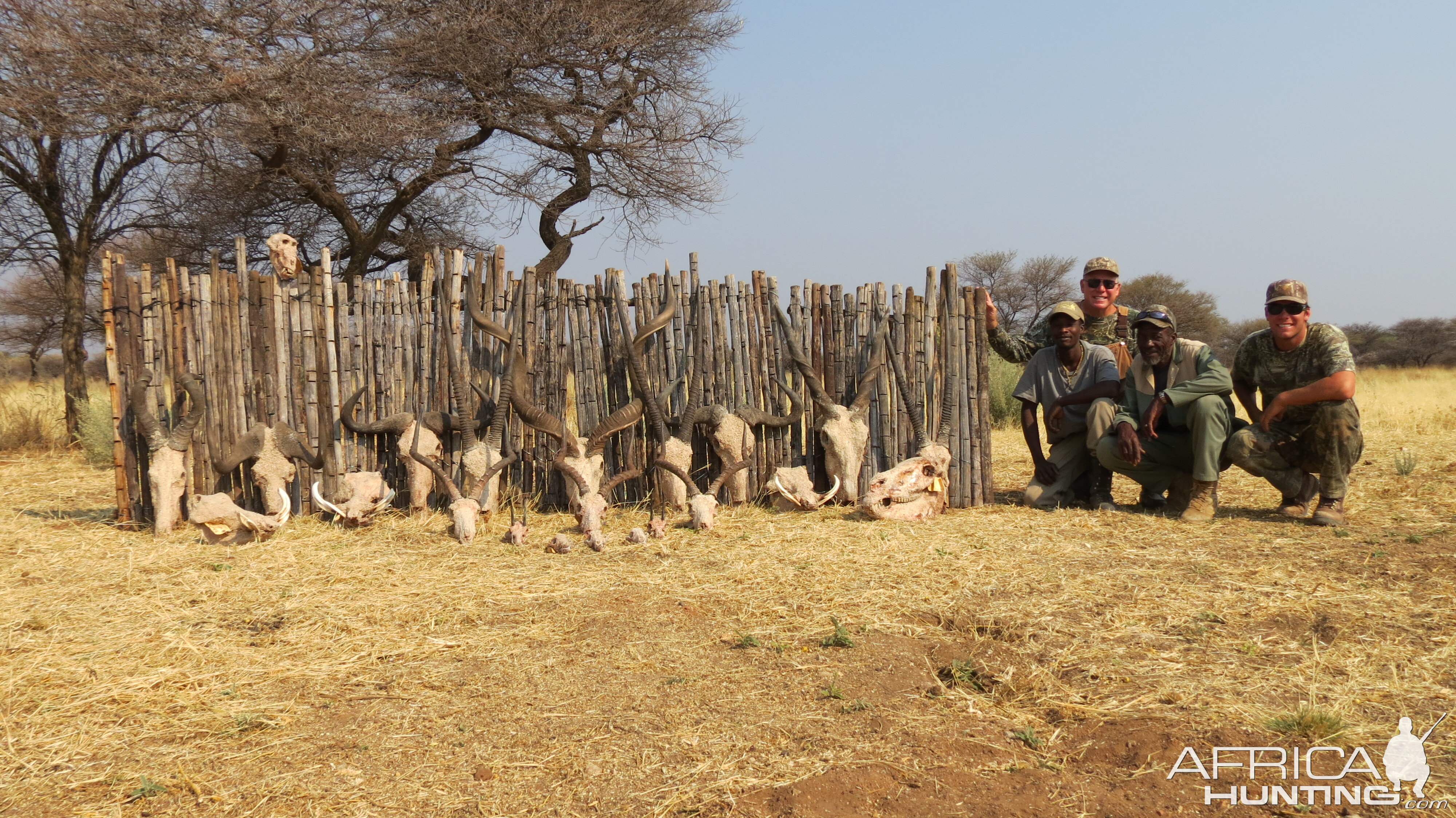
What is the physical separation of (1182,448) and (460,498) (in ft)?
15.3

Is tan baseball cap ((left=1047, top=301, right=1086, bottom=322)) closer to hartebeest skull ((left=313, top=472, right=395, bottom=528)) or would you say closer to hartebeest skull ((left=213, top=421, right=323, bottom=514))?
hartebeest skull ((left=313, top=472, right=395, bottom=528))

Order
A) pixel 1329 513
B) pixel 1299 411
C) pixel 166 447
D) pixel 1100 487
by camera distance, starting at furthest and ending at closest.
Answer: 1. pixel 1100 487
2. pixel 166 447
3. pixel 1299 411
4. pixel 1329 513

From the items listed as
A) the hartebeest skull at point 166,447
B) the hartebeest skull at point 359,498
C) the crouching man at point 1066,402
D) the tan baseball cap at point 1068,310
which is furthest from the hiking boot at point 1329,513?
the hartebeest skull at point 166,447

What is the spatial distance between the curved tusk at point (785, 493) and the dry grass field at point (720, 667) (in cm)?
49

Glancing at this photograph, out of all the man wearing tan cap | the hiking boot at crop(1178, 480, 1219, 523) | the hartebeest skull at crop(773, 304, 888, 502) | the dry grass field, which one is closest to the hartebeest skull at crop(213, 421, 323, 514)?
A: the dry grass field

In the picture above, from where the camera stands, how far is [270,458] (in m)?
6.19

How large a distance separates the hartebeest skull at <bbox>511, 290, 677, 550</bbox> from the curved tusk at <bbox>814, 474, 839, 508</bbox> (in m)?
1.24

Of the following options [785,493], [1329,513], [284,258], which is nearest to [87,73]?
[284,258]

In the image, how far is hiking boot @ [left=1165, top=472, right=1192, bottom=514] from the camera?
603cm

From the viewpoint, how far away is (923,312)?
6.66 meters

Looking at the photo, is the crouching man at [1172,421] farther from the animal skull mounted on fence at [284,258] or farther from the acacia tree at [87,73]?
the acacia tree at [87,73]

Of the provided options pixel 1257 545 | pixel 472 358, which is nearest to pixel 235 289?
pixel 472 358

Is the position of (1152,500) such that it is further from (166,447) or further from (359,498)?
(166,447)

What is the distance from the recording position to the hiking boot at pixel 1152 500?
6230 millimetres
